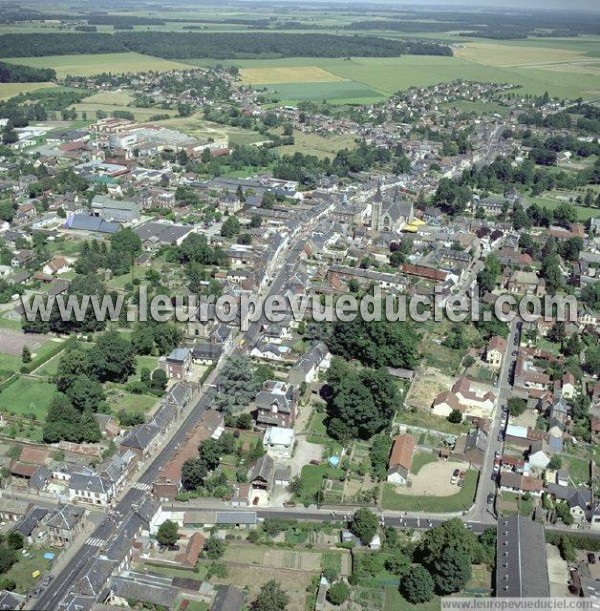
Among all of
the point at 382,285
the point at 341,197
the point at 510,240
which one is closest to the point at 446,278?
the point at 382,285

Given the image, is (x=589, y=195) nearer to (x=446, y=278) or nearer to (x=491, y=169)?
(x=491, y=169)

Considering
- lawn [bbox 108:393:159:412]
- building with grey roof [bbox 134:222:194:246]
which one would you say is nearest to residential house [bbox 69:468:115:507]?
lawn [bbox 108:393:159:412]

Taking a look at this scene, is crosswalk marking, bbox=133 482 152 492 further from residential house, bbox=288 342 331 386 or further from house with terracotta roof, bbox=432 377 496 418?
house with terracotta roof, bbox=432 377 496 418

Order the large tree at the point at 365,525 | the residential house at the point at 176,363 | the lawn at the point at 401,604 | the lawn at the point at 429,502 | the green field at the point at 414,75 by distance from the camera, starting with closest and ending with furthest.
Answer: the lawn at the point at 401,604
the large tree at the point at 365,525
the lawn at the point at 429,502
the residential house at the point at 176,363
the green field at the point at 414,75

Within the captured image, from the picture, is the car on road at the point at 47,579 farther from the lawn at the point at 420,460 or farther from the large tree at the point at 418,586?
the lawn at the point at 420,460

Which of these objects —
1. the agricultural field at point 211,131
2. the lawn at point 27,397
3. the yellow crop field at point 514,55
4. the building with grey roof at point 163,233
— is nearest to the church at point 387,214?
the building with grey roof at point 163,233
